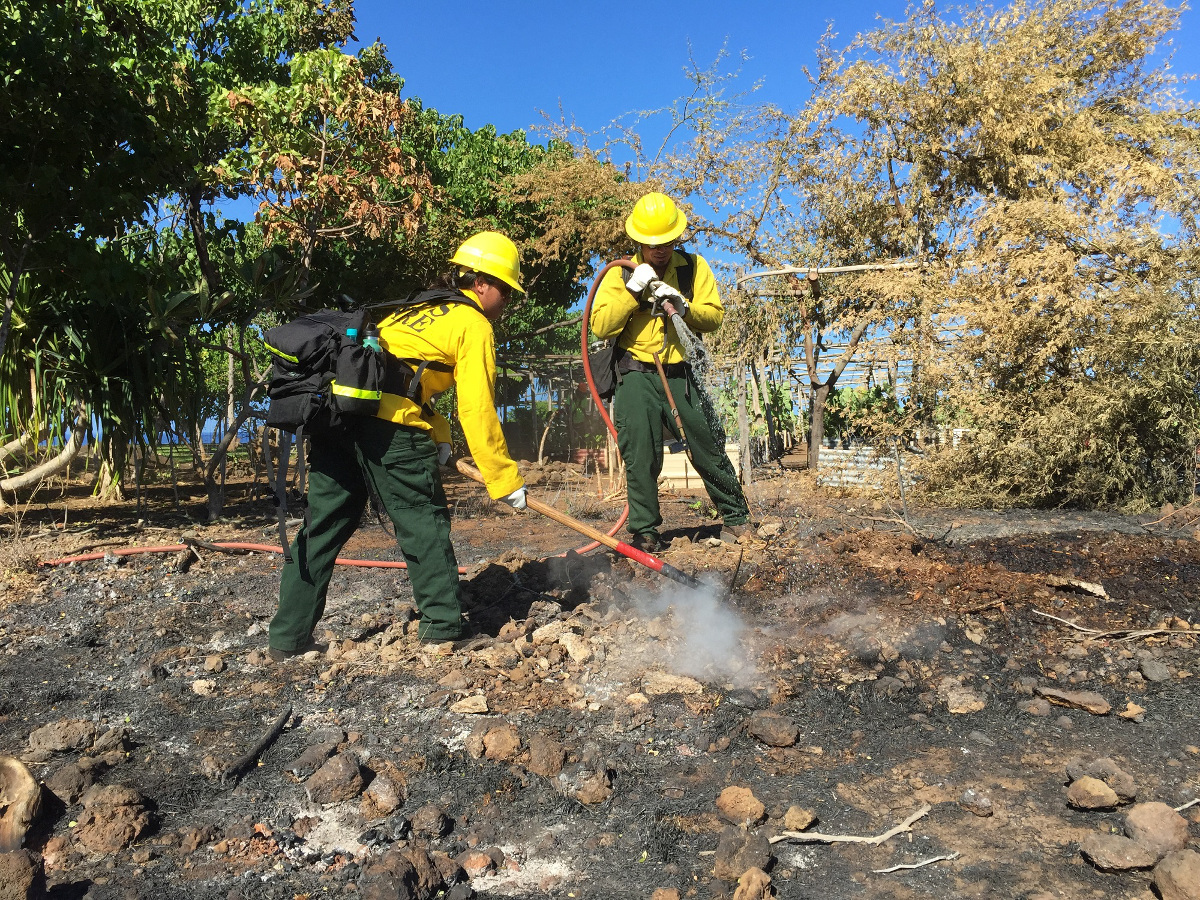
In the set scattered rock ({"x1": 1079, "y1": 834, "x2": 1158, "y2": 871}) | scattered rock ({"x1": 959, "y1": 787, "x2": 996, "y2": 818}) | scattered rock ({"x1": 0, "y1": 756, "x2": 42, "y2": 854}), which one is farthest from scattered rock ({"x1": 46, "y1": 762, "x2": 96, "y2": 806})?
scattered rock ({"x1": 1079, "y1": 834, "x2": 1158, "y2": 871})

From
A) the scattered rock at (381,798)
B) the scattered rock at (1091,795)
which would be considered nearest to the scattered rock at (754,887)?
the scattered rock at (1091,795)

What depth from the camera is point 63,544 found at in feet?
19.2

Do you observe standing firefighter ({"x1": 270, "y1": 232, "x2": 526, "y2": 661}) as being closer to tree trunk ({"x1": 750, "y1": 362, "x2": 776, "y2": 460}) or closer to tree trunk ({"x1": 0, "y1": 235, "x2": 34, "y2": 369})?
tree trunk ({"x1": 0, "y1": 235, "x2": 34, "y2": 369})

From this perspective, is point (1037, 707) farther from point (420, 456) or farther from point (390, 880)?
point (420, 456)

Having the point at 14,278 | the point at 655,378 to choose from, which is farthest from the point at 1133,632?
A: the point at 14,278

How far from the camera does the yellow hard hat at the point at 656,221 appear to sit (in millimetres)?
4547

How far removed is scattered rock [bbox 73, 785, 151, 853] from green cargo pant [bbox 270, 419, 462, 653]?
121cm

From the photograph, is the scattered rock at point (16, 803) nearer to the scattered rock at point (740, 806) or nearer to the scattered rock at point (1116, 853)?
the scattered rock at point (740, 806)

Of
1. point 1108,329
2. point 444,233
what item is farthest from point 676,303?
point 444,233

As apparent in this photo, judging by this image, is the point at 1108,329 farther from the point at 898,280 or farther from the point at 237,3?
the point at 237,3

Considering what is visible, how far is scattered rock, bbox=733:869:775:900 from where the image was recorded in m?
1.97

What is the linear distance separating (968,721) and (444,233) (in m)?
7.80

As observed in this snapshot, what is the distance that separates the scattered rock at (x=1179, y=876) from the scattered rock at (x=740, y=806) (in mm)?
929

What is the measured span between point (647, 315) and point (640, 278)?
0.38 metres
